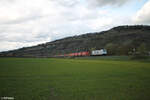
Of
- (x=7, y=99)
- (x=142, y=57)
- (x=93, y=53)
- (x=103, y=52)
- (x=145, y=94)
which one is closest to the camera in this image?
(x=7, y=99)

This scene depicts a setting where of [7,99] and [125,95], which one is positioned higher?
[7,99]

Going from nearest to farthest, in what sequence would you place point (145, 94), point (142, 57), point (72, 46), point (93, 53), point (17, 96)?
point (17, 96) → point (145, 94) → point (142, 57) → point (93, 53) → point (72, 46)

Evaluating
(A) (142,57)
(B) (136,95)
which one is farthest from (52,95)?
(A) (142,57)

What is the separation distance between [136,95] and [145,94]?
0.58 m

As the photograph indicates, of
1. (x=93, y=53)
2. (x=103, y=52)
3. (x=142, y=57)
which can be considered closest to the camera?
(x=142, y=57)

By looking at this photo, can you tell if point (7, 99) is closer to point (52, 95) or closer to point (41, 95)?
point (41, 95)

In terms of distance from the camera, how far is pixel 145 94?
6.68 metres

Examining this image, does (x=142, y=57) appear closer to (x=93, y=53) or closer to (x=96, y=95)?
(x=93, y=53)

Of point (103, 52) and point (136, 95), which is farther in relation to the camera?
point (103, 52)

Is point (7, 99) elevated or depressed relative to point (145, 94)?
elevated

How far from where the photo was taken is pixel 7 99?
5805mm

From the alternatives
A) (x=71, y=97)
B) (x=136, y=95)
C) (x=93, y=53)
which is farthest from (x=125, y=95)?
(x=93, y=53)

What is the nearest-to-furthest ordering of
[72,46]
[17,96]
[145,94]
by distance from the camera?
[17,96]
[145,94]
[72,46]

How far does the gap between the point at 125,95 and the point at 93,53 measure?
58231mm
